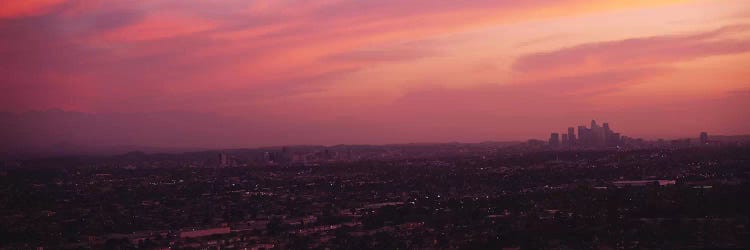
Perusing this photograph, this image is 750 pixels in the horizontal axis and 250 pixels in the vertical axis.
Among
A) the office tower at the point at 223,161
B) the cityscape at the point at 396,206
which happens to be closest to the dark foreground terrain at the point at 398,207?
the cityscape at the point at 396,206

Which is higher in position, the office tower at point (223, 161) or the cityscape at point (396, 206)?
the office tower at point (223, 161)

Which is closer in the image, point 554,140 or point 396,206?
point 396,206

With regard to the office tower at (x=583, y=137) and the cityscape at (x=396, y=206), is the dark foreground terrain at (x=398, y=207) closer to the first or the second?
the cityscape at (x=396, y=206)

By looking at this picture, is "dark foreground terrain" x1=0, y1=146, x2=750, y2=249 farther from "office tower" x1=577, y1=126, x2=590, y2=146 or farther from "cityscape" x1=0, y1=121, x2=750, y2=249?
"office tower" x1=577, y1=126, x2=590, y2=146

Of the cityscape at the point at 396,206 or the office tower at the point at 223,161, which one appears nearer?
the cityscape at the point at 396,206

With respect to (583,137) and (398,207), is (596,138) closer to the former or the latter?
(583,137)

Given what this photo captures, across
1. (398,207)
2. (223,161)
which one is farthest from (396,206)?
(223,161)

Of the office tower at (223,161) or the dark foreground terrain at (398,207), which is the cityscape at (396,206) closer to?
the dark foreground terrain at (398,207)

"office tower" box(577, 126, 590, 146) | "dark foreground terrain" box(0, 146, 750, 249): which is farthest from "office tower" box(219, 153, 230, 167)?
"office tower" box(577, 126, 590, 146)
